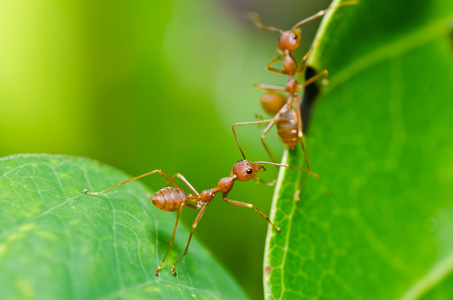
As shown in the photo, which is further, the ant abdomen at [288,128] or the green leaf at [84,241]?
the ant abdomen at [288,128]

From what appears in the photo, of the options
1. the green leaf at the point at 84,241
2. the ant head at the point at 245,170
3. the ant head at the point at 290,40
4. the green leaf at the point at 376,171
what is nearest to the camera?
the green leaf at the point at 84,241

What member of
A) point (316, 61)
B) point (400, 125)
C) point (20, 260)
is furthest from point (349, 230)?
point (20, 260)

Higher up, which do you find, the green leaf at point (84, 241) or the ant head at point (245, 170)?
the green leaf at point (84, 241)

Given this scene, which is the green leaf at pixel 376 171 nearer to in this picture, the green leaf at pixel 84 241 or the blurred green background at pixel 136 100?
the green leaf at pixel 84 241

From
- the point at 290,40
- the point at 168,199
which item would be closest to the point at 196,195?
the point at 168,199

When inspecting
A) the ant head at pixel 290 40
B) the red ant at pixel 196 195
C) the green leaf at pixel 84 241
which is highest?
the ant head at pixel 290 40

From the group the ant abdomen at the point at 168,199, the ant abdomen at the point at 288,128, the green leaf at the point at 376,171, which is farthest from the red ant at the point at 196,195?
the green leaf at the point at 376,171
